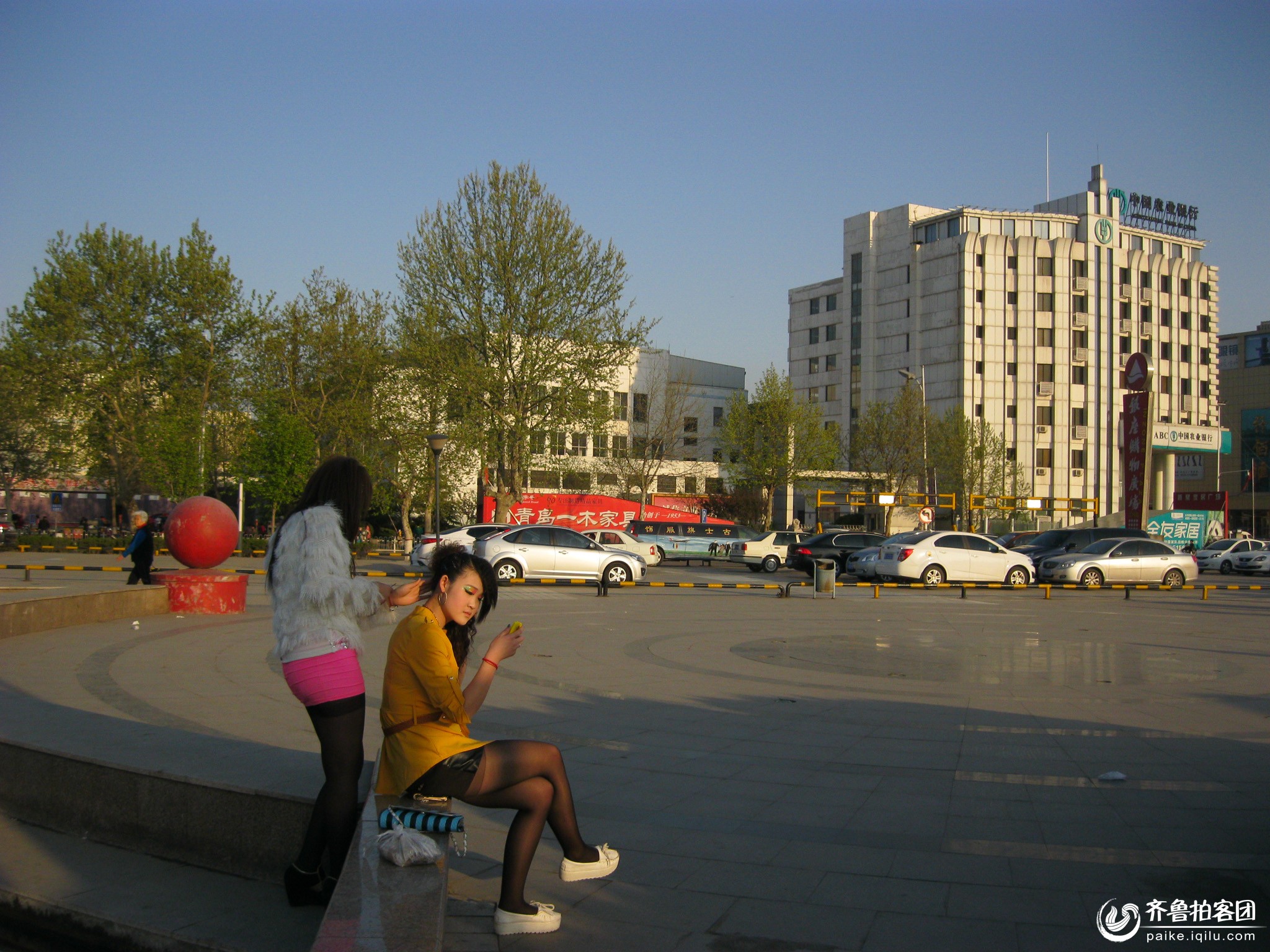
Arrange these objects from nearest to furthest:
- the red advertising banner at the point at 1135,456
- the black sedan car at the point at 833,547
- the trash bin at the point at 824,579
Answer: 1. the trash bin at the point at 824,579
2. the black sedan car at the point at 833,547
3. the red advertising banner at the point at 1135,456

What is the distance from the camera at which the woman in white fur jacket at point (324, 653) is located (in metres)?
4.03

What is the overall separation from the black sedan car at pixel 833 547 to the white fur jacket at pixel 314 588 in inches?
1117

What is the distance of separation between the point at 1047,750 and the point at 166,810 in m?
6.08

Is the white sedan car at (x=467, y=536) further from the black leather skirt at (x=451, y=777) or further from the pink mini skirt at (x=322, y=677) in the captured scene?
the black leather skirt at (x=451, y=777)

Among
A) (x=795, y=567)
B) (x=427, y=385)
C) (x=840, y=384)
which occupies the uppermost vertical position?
(x=840, y=384)

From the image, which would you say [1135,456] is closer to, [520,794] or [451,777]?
[520,794]

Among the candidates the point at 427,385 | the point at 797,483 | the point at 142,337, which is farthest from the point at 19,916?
the point at 797,483

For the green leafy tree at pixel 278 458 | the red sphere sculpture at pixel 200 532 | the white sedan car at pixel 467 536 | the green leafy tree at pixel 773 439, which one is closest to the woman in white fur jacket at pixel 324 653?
the red sphere sculpture at pixel 200 532

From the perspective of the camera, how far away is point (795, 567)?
1305 inches

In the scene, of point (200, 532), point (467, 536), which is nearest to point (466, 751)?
point (200, 532)

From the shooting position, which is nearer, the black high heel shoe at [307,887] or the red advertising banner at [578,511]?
the black high heel shoe at [307,887]

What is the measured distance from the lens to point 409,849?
365cm

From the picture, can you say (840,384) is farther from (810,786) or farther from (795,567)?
(810,786)

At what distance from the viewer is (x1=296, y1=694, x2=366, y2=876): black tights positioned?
4.07 metres
